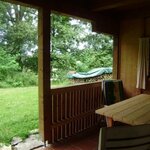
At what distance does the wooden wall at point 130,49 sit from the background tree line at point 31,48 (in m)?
3.19

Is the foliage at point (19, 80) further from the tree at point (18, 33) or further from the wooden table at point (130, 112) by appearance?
the wooden table at point (130, 112)

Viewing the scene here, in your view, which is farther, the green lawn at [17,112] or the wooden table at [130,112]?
the green lawn at [17,112]

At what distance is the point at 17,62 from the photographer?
296 inches

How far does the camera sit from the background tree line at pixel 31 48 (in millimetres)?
7277

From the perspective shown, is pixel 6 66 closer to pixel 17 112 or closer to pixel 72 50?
pixel 72 50

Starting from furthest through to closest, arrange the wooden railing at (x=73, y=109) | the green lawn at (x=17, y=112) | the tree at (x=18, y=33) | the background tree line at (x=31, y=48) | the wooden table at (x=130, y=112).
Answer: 1. the tree at (x=18, y=33)
2. the background tree line at (x=31, y=48)
3. the green lawn at (x=17, y=112)
4. the wooden railing at (x=73, y=109)
5. the wooden table at (x=130, y=112)

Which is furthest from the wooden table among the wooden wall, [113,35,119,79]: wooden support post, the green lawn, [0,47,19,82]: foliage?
[0,47,19,82]: foliage

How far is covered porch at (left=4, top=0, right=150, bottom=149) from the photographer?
2.92 m

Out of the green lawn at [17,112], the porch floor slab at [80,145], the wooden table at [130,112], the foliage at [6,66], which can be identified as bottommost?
the porch floor slab at [80,145]

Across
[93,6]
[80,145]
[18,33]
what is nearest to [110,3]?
[93,6]

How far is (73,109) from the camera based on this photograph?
3.43 metres

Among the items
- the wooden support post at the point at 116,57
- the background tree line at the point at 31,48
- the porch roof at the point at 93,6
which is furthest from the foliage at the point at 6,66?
the porch roof at the point at 93,6

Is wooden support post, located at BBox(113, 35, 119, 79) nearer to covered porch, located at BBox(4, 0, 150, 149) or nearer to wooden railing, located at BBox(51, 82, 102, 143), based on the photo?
covered porch, located at BBox(4, 0, 150, 149)

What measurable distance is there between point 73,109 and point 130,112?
1295 mm
